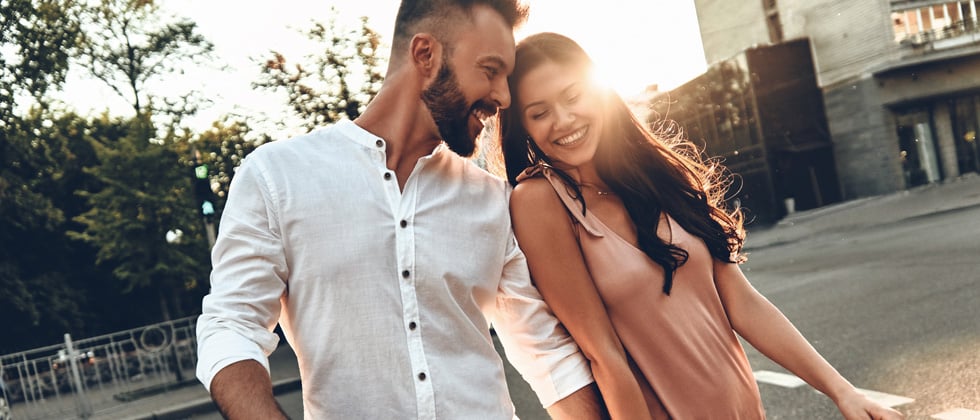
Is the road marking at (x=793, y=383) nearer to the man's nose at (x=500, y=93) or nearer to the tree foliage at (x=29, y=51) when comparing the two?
the man's nose at (x=500, y=93)

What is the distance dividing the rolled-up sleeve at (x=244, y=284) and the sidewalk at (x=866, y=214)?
66.1ft

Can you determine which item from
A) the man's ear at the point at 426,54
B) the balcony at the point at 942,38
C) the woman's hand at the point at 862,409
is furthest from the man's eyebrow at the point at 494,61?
the balcony at the point at 942,38

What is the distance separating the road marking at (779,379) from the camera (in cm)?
607

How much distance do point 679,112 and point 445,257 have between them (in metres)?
33.4

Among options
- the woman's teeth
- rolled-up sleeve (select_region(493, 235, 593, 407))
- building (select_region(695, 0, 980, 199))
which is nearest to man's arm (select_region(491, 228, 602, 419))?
rolled-up sleeve (select_region(493, 235, 593, 407))

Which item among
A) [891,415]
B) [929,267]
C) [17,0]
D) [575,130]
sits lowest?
[929,267]

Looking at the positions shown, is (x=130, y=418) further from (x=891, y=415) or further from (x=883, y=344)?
(x=891, y=415)

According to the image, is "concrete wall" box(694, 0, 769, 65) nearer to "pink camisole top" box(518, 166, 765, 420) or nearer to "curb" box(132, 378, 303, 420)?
"curb" box(132, 378, 303, 420)

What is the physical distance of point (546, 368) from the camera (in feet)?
6.59

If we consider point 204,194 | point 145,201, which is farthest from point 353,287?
point 145,201

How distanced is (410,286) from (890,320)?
Result: 23.2ft

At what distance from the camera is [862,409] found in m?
1.99

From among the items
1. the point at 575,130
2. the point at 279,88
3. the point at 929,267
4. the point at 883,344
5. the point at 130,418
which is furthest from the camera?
the point at 279,88

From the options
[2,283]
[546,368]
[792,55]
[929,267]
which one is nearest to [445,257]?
[546,368]
